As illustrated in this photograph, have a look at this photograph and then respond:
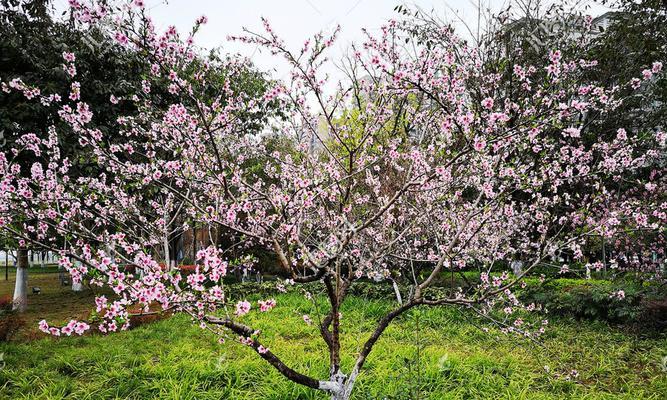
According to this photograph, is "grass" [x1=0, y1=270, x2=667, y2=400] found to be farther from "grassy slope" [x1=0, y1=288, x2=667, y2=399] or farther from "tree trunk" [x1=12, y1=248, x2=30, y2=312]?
"tree trunk" [x1=12, y1=248, x2=30, y2=312]

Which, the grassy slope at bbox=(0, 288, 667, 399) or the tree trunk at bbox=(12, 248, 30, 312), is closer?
the grassy slope at bbox=(0, 288, 667, 399)

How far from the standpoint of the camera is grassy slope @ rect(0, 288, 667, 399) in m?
4.20

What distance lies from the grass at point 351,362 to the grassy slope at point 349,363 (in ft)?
0.04

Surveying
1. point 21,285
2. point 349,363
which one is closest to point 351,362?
point 349,363

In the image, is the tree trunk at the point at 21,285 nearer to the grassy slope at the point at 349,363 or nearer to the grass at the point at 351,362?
the grass at the point at 351,362

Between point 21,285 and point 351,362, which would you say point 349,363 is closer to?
point 351,362

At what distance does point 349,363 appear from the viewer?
4609mm

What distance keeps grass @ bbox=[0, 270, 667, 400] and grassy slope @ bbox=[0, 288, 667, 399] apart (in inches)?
0.5

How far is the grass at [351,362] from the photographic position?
4.20m

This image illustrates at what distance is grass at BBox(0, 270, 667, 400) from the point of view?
420 cm

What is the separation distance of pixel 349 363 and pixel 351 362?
0.15 ft

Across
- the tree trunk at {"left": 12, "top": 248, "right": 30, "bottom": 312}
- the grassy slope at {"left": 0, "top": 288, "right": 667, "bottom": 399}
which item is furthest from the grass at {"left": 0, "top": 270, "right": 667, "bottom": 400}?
the tree trunk at {"left": 12, "top": 248, "right": 30, "bottom": 312}

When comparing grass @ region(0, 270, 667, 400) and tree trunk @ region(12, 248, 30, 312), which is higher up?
tree trunk @ region(12, 248, 30, 312)

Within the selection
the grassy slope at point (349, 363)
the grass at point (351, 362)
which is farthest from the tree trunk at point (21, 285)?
the grassy slope at point (349, 363)
